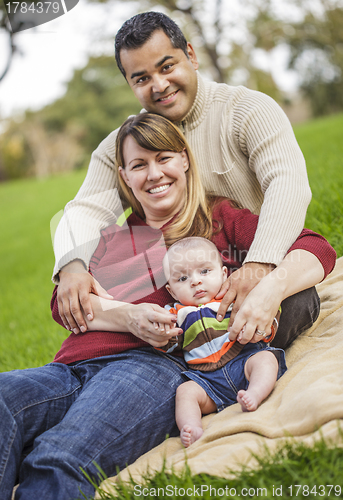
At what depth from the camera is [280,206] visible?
2.06 metres

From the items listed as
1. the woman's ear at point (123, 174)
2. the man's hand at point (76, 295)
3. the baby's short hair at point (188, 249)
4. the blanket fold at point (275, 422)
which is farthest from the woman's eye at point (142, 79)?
the blanket fold at point (275, 422)

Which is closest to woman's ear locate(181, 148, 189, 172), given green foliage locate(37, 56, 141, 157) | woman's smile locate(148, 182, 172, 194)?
woman's smile locate(148, 182, 172, 194)

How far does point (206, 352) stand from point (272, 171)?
926 mm

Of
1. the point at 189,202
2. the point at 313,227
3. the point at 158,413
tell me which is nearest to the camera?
the point at 158,413

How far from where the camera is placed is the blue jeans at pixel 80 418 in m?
1.47

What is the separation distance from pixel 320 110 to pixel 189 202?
86.2ft

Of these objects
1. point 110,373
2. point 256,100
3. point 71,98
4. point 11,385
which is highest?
point 71,98

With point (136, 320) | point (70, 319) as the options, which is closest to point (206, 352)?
point (136, 320)

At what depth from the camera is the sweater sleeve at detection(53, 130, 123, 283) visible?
243cm

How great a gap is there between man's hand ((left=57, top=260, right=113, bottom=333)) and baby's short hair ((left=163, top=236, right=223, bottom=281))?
12.4 inches

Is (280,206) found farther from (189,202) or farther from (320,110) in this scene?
(320,110)

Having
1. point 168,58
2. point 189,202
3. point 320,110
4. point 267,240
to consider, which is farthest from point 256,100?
point 320,110

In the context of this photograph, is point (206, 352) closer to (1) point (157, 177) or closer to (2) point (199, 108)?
(1) point (157, 177)

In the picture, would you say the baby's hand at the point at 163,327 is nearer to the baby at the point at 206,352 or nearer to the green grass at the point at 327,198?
the baby at the point at 206,352
